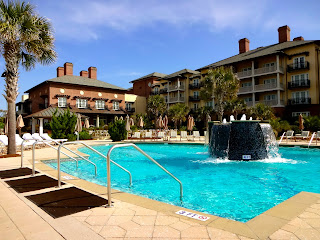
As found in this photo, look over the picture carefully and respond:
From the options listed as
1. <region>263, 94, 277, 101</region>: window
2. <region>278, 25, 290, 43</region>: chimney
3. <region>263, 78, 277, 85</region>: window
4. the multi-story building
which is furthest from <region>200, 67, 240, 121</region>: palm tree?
<region>278, 25, 290, 43</region>: chimney

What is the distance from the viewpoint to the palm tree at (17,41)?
10.9 metres

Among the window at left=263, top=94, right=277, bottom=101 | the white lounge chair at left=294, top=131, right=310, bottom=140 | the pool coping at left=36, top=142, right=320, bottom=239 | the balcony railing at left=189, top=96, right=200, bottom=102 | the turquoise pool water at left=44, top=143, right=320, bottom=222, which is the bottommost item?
the turquoise pool water at left=44, top=143, right=320, bottom=222

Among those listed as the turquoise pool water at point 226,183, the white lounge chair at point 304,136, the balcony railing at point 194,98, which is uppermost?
the balcony railing at point 194,98

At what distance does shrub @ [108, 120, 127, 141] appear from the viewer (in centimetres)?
2220

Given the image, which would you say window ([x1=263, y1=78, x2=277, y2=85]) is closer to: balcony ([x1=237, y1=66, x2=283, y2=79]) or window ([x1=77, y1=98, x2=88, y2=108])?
balcony ([x1=237, y1=66, x2=283, y2=79])

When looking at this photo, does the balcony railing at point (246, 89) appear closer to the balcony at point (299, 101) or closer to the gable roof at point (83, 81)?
the balcony at point (299, 101)

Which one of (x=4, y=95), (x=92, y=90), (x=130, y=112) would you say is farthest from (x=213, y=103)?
(x=4, y=95)

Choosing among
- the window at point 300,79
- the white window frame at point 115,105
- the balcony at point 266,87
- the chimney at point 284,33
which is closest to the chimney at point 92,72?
the white window frame at point 115,105

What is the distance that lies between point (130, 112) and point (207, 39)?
35147 mm

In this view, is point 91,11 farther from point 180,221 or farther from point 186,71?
point 186,71

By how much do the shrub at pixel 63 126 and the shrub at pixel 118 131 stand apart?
3568 millimetres

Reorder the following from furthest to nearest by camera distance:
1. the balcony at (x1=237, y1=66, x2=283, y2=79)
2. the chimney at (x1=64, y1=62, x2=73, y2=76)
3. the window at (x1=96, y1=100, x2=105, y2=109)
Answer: the chimney at (x1=64, y1=62, x2=73, y2=76)
the window at (x1=96, y1=100, x2=105, y2=109)
the balcony at (x1=237, y1=66, x2=283, y2=79)

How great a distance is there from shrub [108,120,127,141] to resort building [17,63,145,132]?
1523 cm

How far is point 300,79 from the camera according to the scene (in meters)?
31.0
